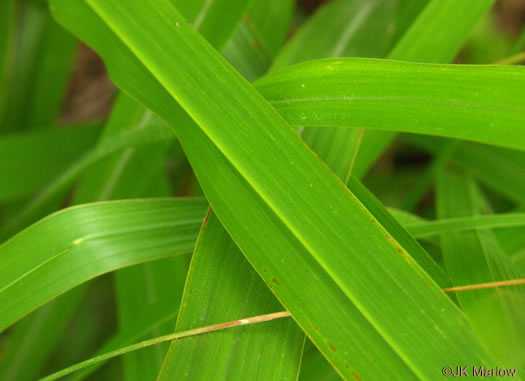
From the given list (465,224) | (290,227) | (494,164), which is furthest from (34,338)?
(494,164)

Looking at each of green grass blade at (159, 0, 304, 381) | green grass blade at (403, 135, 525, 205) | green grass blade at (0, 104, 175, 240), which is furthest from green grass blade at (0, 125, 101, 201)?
green grass blade at (403, 135, 525, 205)

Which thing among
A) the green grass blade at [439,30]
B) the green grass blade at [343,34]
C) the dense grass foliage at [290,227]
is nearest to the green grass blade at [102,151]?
the dense grass foliage at [290,227]

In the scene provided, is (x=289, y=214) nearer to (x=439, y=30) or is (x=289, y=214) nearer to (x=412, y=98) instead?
(x=412, y=98)

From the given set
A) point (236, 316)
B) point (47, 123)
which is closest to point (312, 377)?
point (236, 316)

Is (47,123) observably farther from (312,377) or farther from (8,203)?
(312,377)

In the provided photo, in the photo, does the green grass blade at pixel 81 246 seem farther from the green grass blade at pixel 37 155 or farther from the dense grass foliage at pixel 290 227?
the green grass blade at pixel 37 155

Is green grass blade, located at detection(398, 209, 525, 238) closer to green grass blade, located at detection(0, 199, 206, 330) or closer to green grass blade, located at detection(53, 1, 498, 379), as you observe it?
green grass blade, located at detection(53, 1, 498, 379)
